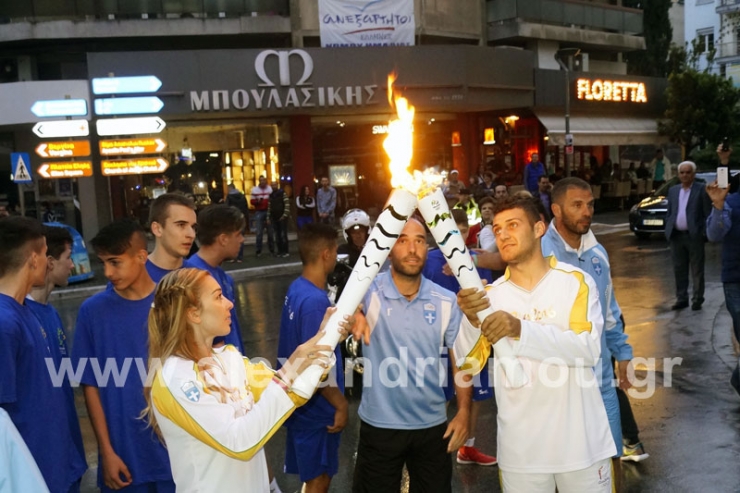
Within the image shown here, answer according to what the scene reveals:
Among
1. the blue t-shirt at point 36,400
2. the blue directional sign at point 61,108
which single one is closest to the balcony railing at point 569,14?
the blue directional sign at point 61,108

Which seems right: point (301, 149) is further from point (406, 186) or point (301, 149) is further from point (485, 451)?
point (406, 186)

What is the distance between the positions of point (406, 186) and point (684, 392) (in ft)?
17.6

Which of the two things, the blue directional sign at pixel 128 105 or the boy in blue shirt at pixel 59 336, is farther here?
the blue directional sign at pixel 128 105

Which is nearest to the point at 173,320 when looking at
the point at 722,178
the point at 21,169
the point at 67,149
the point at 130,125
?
the point at 722,178

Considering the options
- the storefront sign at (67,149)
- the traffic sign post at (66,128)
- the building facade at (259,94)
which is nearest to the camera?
the traffic sign post at (66,128)

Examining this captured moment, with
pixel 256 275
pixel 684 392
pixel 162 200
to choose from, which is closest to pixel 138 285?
pixel 162 200

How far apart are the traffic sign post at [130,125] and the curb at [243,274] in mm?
4229

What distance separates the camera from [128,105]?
19.8m

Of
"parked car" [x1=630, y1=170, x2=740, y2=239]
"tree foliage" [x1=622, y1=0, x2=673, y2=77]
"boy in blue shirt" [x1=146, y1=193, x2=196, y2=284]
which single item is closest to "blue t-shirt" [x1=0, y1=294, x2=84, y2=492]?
"boy in blue shirt" [x1=146, y1=193, x2=196, y2=284]

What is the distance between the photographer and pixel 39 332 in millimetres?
3617

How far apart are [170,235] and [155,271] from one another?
269mm

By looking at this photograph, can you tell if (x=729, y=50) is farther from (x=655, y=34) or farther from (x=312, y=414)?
Answer: (x=312, y=414)

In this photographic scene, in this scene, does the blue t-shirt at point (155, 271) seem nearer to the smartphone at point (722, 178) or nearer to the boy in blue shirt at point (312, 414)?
the boy in blue shirt at point (312, 414)

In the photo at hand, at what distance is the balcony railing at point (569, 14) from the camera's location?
2894 centimetres
